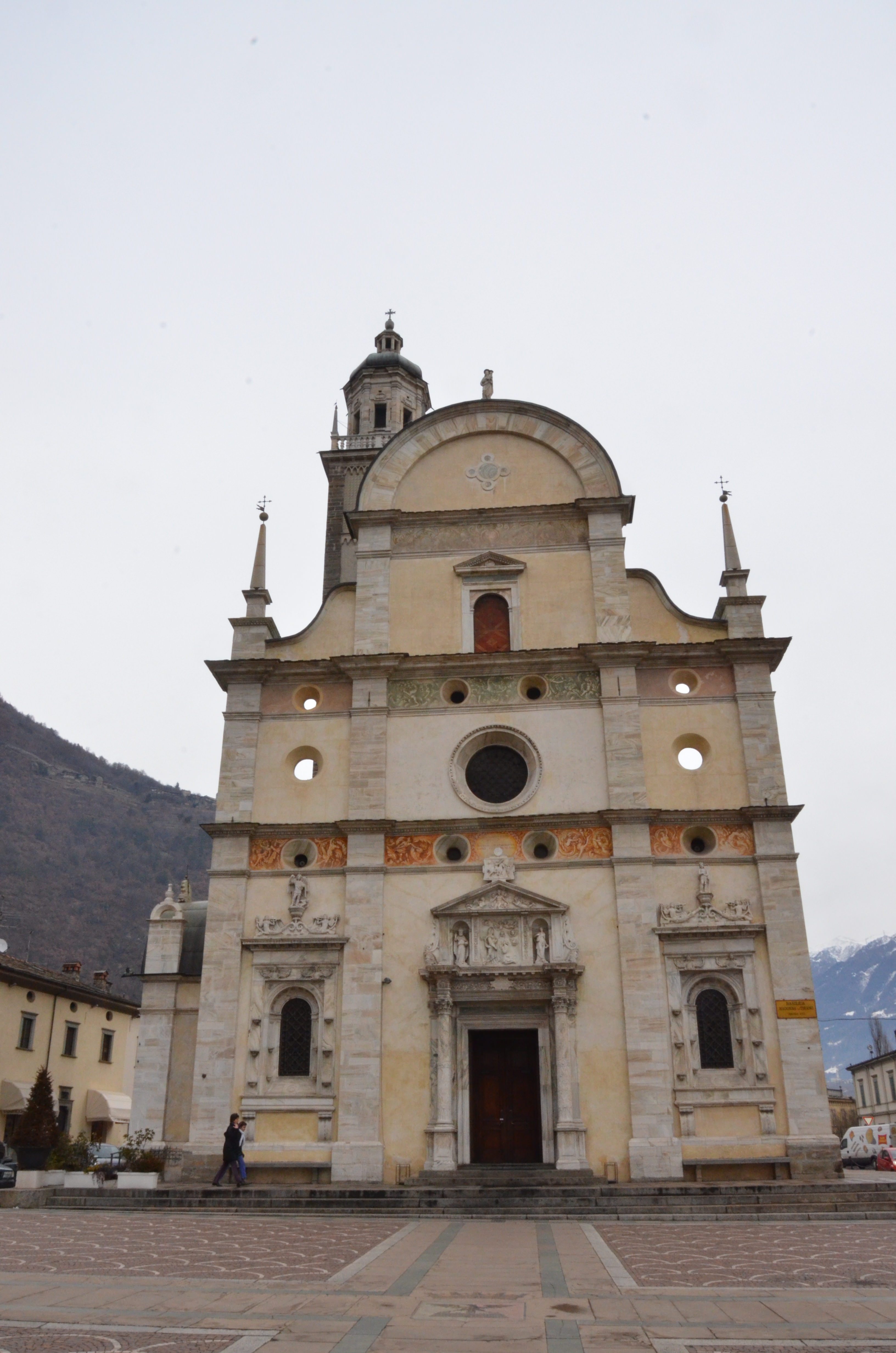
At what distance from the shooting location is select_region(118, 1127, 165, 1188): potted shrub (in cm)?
1950

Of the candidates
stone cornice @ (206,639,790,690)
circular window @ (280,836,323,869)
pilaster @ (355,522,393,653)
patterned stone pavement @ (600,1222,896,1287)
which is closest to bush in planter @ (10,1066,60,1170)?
circular window @ (280,836,323,869)

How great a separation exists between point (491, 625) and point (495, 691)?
1775 mm

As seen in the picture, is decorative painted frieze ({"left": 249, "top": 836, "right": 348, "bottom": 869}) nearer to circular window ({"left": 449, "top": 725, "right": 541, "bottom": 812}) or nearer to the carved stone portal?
the carved stone portal

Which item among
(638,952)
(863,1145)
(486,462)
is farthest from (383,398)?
(863,1145)

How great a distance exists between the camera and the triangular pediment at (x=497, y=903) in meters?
21.6

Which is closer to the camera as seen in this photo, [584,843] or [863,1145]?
[584,843]

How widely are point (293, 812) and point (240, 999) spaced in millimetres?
3955

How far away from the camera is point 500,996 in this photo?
21.1m

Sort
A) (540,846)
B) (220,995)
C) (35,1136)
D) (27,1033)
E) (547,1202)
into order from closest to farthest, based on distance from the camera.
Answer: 1. (547,1202)
2. (35,1136)
3. (220,995)
4. (540,846)
5. (27,1033)

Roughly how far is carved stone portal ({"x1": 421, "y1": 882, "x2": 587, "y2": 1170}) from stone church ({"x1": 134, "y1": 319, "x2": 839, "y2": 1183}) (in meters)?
0.06

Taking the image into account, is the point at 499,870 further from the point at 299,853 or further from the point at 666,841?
the point at 299,853

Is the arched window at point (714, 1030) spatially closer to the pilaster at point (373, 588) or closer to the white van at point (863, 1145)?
the pilaster at point (373, 588)

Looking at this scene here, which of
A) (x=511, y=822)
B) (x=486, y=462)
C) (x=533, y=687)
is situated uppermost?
(x=486, y=462)

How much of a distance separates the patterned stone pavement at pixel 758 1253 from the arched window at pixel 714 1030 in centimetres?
486
